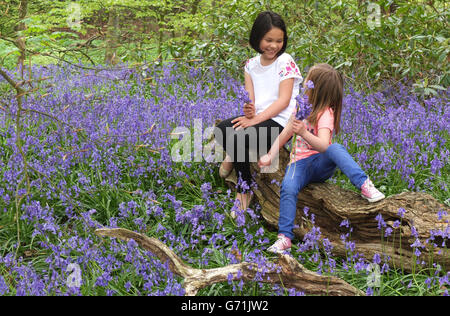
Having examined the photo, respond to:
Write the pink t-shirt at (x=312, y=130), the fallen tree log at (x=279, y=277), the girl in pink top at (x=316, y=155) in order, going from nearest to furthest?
the fallen tree log at (x=279, y=277), the girl in pink top at (x=316, y=155), the pink t-shirt at (x=312, y=130)

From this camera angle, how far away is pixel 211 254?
9.44 ft

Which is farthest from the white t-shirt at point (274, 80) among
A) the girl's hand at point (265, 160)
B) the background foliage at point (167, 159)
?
the background foliage at point (167, 159)

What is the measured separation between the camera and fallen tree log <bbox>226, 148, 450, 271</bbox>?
8.45 feet

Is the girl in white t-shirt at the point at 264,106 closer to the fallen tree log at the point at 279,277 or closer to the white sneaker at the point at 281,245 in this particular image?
the white sneaker at the point at 281,245

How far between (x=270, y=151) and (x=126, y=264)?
Answer: 124cm

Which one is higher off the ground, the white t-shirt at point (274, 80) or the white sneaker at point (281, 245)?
the white t-shirt at point (274, 80)

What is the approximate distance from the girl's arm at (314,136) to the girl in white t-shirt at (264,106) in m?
0.43

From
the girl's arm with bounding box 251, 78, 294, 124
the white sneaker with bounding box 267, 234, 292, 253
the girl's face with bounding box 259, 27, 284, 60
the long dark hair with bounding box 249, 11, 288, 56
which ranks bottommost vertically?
the white sneaker with bounding box 267, 234, 292, 253

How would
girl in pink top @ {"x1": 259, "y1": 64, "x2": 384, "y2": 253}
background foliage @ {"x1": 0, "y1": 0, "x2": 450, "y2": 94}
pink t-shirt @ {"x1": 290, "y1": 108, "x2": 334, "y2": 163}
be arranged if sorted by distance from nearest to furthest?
girl in pink top @ {"x1": 259, "y1": 64, "x2": 384, "y2": 253} < pink t-shirt @ {"x1": 290, "y1": 108, "x2": 334, "y2": 163} < background foliage @ {"x1": 0, "y1": 0, "x2": 450, "y2": 94}

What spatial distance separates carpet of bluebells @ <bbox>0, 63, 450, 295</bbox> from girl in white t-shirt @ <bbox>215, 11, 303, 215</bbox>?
0.67 feet

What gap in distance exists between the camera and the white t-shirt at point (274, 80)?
11.5 feet

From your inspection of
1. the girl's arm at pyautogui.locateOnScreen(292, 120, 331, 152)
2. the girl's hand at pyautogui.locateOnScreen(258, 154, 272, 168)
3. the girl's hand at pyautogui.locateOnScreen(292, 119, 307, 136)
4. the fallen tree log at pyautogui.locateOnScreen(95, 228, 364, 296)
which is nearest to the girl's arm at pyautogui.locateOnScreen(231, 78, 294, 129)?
the girl's hand at pyautogui.locateOnScreen(258, 154, 272, 168)

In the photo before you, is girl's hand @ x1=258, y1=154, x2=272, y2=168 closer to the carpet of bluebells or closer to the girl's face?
the carpet of bluebells
